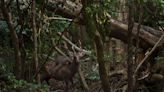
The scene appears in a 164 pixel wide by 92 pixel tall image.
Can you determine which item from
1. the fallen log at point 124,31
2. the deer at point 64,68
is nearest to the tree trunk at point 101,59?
the fallen log at point 124,31

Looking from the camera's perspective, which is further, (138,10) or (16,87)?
(138,10)

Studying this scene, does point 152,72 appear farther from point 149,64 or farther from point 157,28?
point 157,28

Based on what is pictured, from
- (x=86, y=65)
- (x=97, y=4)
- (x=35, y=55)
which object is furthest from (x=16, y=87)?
(x=86, y=65)

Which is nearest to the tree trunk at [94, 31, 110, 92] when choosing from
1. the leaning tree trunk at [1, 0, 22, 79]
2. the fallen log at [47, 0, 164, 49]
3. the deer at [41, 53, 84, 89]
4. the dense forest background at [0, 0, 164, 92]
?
the dense forest background at [0, 0, 164, 92]

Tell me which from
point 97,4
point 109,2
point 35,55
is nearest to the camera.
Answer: point 97,4

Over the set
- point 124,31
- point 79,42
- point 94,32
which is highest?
point 94,32

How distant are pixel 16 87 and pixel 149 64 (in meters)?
2.56

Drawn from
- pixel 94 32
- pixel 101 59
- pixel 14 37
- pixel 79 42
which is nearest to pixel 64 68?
pixel 79 42

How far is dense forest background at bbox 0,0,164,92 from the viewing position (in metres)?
4.03

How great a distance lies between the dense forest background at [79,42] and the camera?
4027 mm

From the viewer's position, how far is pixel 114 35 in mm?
6105

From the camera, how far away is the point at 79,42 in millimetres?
6375

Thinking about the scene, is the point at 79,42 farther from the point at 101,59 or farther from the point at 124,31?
the point at 101,59

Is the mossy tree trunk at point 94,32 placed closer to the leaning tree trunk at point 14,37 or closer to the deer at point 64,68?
the leaning tree trunk at point 14,37
